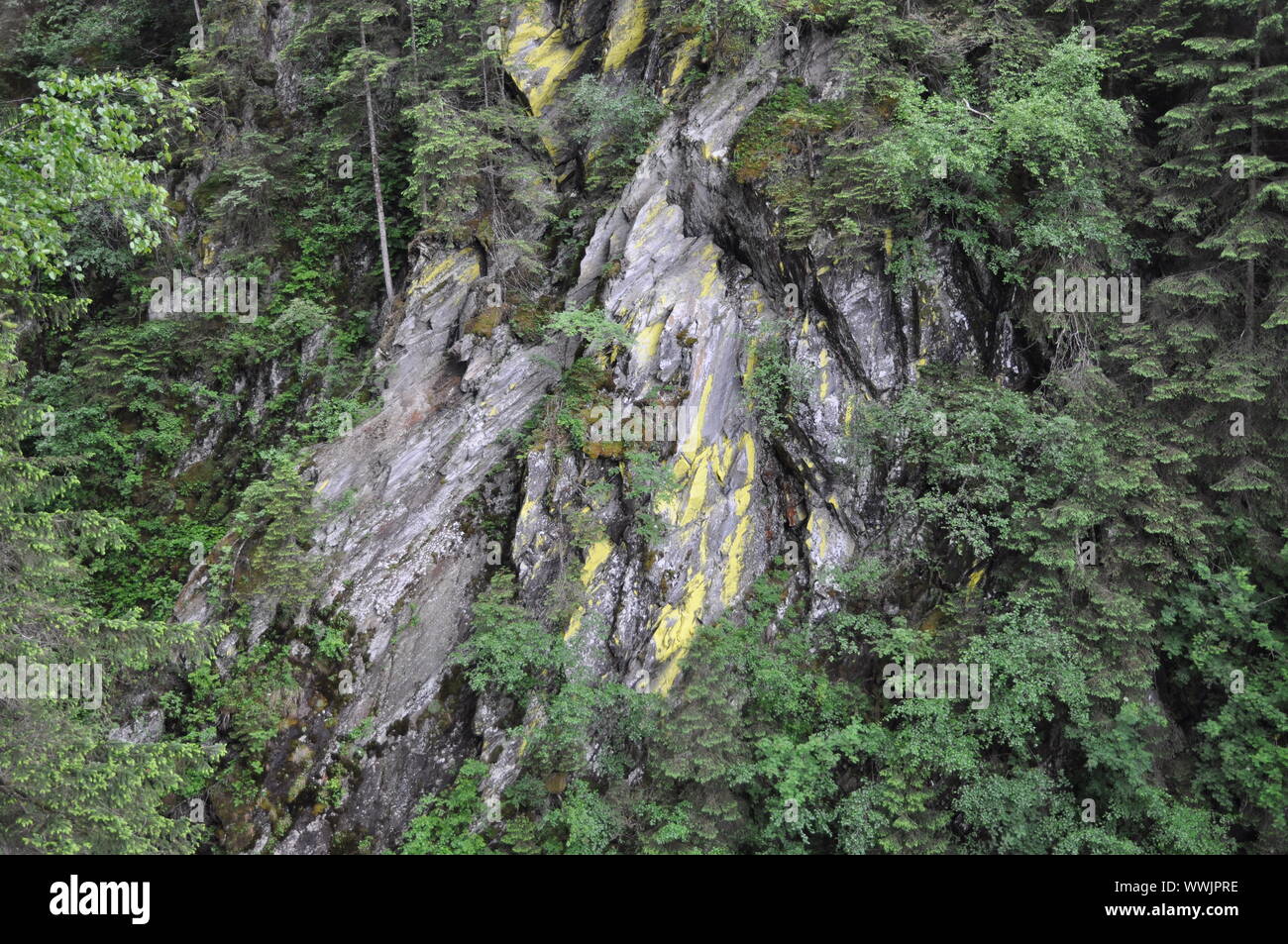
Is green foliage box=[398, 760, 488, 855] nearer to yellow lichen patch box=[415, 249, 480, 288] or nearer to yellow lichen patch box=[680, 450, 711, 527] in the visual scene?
yellow lichen patch box=[680, 450, 711, 527]

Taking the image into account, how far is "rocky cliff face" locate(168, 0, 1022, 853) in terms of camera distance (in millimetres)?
10836

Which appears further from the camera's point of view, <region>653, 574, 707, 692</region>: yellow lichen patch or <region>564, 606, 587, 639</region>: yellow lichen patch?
<region>564, 606, 587, 639</region>: yellow lichen patch

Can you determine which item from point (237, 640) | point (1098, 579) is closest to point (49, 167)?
point (237, 640)

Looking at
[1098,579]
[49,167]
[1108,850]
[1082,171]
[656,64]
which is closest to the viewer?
[49,167]

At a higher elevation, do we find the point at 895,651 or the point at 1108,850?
the point at 895,651

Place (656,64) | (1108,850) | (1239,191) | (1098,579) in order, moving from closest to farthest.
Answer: (1108,850) → (1098,579) → (1239,191) → (656,64)

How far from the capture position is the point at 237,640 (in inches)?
459

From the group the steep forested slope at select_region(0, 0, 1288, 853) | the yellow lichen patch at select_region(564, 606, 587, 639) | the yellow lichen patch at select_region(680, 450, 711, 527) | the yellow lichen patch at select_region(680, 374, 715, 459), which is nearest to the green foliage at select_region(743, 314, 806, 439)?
the steep forested slope at select_region(0, 0, 1288, 853)

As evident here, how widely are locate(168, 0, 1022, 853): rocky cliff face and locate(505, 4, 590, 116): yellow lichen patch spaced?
3427mm

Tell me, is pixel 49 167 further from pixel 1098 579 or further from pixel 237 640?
pixel 1098 579

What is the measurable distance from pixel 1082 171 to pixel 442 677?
1316 centimetres

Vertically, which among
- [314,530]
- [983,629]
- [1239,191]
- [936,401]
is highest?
[1239,191]

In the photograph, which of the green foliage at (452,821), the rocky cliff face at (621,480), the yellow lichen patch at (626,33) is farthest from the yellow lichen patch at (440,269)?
the green foliage at (452,821)

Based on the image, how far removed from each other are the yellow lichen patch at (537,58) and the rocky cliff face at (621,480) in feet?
11.2
